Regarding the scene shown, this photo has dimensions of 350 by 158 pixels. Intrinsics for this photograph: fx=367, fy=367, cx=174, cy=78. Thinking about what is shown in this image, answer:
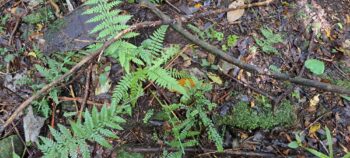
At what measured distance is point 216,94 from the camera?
3881mm

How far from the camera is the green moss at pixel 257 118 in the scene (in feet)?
12.2

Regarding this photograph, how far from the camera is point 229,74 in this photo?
396 centimetres

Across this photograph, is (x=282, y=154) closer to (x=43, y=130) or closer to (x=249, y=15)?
(x=249, y=15)

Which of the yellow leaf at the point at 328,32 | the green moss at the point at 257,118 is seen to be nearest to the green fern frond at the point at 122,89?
the green moss at the point at 257,118

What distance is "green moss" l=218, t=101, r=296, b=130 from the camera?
373 cm

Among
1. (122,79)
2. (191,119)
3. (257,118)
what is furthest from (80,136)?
(257,118)

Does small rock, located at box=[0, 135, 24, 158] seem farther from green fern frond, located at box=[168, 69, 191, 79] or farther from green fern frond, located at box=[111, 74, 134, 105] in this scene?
green fern frond, located at box=[168, 69, 191, 79]

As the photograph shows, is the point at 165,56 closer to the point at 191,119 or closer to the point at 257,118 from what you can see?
the point at 191,119

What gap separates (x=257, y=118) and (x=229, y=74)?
561 millimetres

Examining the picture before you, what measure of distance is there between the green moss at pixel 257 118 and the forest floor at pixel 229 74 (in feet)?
0.03

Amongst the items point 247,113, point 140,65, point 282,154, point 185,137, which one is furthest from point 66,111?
point 282,154

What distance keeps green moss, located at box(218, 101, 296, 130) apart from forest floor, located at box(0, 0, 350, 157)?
0.01 metres

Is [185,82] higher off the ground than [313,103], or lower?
higher

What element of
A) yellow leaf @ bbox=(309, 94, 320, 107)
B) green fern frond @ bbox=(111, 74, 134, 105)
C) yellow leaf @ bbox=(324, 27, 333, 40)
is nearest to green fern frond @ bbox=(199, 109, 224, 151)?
green fern frond @ bbox=(111, 74, 134, 105)
